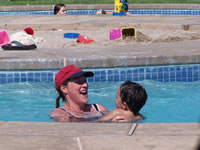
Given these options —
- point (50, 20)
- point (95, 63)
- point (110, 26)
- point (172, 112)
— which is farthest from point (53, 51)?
point (50, 20)

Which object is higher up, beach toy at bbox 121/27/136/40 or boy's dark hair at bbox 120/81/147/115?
beach toy at bbox 121/27/136/40

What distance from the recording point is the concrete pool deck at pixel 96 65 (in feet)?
10.5

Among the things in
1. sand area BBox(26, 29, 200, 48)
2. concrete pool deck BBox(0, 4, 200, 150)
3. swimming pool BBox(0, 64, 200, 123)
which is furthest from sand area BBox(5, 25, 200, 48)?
swimming pool BBox(0, 64, 200, 123)

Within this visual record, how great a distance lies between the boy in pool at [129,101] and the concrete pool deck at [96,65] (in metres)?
0.87

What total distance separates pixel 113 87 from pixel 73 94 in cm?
213

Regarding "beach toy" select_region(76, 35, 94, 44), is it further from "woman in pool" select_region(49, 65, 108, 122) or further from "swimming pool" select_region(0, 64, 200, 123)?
"woman in pool" select_region(49, 65, 108, 122)

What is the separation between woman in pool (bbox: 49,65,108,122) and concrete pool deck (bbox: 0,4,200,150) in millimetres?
988

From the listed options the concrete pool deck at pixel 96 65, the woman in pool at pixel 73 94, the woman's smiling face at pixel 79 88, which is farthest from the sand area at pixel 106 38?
the woman's smiling face at pixel 79 88

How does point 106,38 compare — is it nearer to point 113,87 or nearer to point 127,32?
point 127,32

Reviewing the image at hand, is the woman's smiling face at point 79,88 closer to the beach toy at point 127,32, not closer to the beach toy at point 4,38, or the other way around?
the beach toy at point 4,38

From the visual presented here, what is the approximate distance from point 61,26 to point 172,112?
6.33m

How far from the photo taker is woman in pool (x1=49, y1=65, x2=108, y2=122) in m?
4.70

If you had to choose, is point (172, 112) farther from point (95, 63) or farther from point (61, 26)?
point (61, 26)

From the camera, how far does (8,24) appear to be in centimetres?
1184
